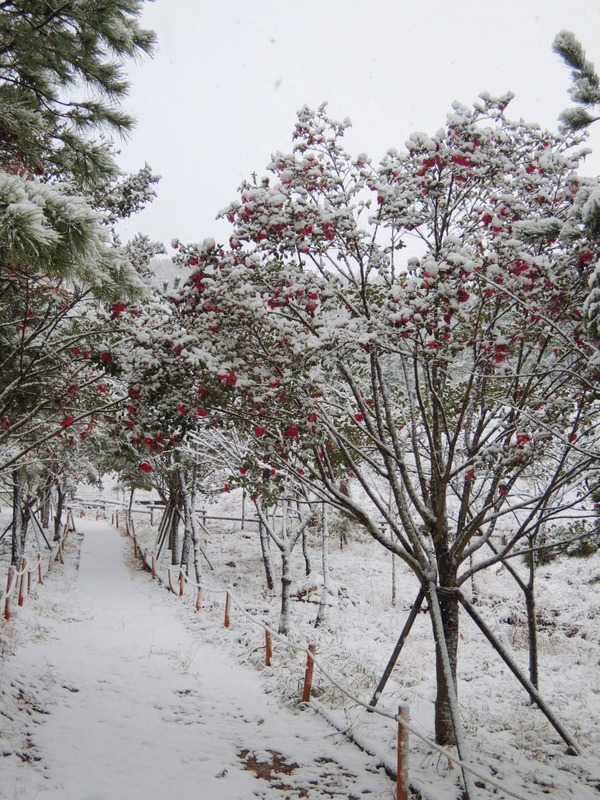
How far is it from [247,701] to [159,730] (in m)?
1.73

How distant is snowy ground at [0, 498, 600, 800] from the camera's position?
218 inches

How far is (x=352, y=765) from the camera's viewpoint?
6.01m

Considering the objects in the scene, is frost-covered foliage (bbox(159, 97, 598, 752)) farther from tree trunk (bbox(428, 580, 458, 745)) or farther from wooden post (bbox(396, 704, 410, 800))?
wooden post (bbox(396, 704, 410, 800))

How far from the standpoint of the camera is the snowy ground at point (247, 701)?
18.1 ft

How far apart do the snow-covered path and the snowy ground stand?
0.08 ft

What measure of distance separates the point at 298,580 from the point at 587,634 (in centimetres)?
1016

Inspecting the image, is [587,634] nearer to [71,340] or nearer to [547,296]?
[547,296]

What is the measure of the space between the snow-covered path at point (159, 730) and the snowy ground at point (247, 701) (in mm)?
26

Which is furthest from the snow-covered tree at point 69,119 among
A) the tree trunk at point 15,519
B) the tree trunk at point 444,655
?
the tree trunk at point 15,519

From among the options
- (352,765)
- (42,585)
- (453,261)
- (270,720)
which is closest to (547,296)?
(453,261)

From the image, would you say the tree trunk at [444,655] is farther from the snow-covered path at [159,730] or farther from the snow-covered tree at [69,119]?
the snow-covered tree at [69,119]

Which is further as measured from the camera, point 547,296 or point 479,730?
point 479,730

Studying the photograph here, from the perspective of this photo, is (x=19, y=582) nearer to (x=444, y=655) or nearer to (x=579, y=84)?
(x=444, y=655)

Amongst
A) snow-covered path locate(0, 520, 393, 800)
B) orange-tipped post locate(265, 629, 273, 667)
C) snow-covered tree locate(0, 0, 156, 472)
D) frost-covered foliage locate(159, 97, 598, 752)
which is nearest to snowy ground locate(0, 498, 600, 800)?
snow-covered path locate(0, 520, 393, 800)
